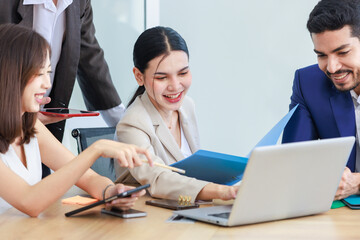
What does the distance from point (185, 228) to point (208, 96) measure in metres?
3.80

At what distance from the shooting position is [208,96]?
16.9 ft

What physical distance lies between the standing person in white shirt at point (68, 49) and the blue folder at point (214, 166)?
78cm

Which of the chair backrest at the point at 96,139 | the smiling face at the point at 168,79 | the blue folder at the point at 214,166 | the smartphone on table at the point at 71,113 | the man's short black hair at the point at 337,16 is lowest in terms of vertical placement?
the chair backrest at the point at 96,139

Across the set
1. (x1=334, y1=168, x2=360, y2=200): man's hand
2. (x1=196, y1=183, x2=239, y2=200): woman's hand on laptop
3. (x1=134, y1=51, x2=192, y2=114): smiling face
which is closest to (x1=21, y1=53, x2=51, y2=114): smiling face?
(x1=134, y1=51, x2=192, y2=114): smiling face

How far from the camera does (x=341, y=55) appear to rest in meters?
2.10

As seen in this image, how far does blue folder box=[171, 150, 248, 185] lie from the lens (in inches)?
64.7

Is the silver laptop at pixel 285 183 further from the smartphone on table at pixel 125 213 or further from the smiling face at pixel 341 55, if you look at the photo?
the smiling face at pixel 341 55

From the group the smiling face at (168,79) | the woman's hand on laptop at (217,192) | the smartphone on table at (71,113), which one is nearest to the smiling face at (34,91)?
the smartphone on table at (71,113)

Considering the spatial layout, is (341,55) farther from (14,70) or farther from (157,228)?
(14,70)

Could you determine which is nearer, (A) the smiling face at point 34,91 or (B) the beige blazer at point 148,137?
(A) the smiling face at point 34,91

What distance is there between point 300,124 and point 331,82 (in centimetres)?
22

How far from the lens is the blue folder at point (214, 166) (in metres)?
1.64

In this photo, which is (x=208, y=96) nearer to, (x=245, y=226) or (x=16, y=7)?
(x=16, y=7)

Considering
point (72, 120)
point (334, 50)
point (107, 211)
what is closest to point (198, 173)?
point (107, 211)
